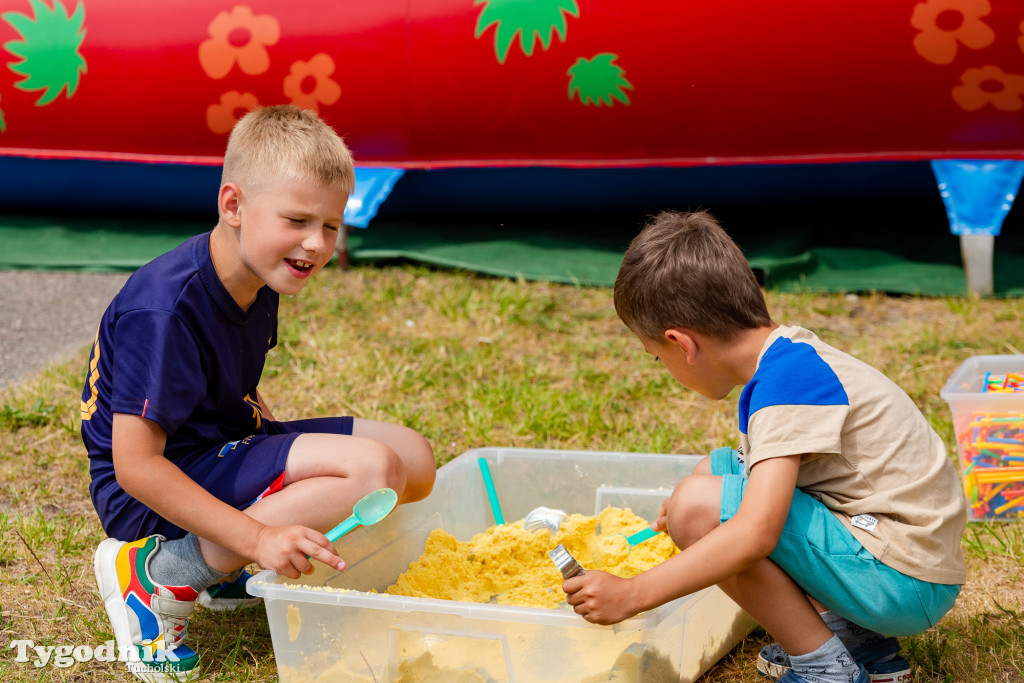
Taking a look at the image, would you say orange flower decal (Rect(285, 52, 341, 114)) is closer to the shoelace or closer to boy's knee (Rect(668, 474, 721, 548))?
the shoelace

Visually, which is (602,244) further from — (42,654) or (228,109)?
(42,654)

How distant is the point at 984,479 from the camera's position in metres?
1.86

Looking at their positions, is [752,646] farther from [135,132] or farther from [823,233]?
[135,132]

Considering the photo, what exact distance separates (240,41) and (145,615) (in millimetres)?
2158

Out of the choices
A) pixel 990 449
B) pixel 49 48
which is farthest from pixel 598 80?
pixel 49 48

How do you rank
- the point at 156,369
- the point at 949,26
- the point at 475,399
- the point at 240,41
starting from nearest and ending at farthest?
the point at 156,369, the point at 475,399, the point at 949,26, the point at 240,41

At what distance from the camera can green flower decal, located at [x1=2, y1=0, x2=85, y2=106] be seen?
10.9 feet

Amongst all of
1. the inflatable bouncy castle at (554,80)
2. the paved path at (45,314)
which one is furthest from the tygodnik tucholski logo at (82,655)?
the inflatable bouncy castle at (554,80)

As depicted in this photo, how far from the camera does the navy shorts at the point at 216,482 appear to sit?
5.09 feet

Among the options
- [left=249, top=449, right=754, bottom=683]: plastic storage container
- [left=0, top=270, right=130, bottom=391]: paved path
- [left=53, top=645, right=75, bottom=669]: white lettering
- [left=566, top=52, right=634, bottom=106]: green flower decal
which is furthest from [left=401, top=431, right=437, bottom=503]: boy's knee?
[left=566, top=52, right=634, bottom=106]: green flower decal

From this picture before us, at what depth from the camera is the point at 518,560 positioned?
1.71 metres

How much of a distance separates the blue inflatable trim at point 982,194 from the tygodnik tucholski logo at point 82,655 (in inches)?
94.9

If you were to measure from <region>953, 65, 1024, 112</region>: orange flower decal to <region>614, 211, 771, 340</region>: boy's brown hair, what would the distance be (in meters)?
1.89

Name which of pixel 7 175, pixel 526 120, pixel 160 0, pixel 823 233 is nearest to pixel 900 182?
pixel 823 233
